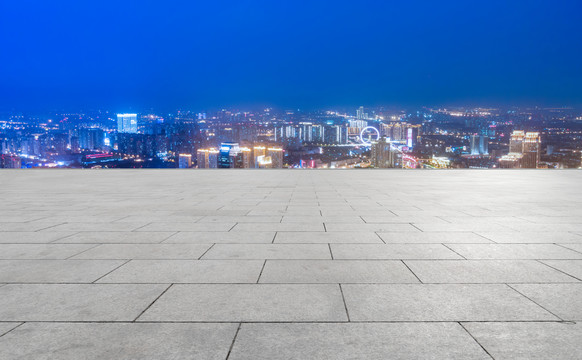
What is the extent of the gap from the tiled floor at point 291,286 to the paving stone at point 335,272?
0.02m

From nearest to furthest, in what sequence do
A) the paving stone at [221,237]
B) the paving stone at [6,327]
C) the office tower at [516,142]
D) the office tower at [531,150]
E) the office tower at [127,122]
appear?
the paving stone at [6,327] < the paving stone at [221,237] < the office tower at [531,150] < the office tower at [516,142] < the office tower at [127,122]

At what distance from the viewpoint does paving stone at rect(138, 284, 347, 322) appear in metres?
3.47

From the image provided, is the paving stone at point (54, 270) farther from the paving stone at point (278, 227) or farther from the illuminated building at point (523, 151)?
the illuminated building at point (523, 151)

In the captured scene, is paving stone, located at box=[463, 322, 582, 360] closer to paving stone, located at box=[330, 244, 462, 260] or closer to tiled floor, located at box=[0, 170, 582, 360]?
tiled floor, located at box=[0, 170, 582, 360]

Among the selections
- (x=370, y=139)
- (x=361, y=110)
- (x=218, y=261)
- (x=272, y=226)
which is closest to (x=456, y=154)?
(x=370, y=139)

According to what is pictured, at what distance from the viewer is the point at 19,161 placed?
27688mm

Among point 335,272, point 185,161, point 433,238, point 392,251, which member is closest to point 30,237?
point 335,272

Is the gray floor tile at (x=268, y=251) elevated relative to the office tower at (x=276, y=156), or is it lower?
lower

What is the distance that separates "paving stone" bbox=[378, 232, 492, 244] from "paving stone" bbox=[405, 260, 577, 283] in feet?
3.80

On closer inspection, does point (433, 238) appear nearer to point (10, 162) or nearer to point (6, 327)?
point (6, 327)

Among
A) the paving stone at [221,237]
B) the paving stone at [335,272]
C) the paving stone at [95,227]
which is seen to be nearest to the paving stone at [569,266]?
the paving stone at [335,272]

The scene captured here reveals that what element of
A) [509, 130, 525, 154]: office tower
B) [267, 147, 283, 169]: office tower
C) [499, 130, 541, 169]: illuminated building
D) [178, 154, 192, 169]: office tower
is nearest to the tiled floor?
[178, 154, 192, 169]: office tower

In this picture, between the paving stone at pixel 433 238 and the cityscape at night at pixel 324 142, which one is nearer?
the paving stone at pixel 433 238

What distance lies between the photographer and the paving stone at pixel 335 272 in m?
4.48
